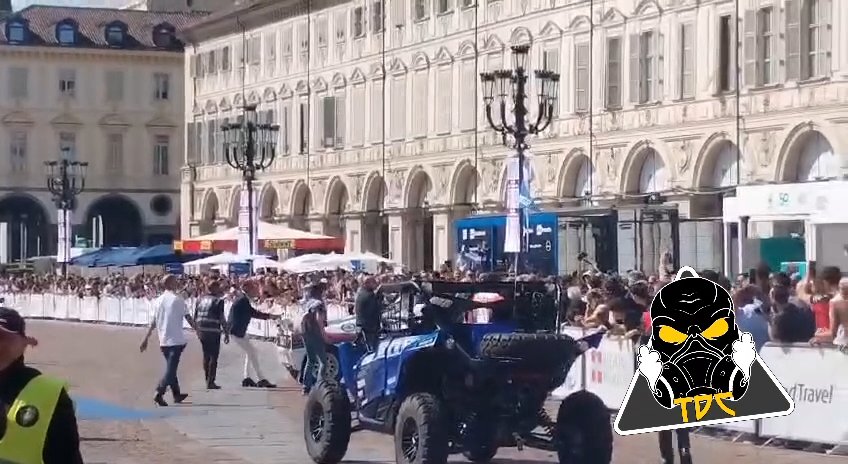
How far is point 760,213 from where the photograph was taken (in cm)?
3247

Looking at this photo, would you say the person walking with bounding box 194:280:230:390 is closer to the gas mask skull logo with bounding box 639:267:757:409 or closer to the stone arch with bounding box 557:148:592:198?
the gas mask skull logo with bounding box 639:267:757:409

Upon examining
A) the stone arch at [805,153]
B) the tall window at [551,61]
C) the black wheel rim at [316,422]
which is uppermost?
the tall window at [551,61]

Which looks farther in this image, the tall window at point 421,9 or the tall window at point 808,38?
the tall window at point 421,9

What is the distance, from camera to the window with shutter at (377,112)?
208ft

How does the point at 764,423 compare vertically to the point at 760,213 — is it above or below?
below


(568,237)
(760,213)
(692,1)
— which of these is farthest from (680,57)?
(760,213)

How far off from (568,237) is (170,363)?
1988 cm

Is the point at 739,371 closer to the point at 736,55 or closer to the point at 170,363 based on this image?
the point at 170,363

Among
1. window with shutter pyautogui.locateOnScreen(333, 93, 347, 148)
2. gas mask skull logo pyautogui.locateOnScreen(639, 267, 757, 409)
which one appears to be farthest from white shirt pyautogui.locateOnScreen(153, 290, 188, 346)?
window with shutter pyautogui.locateOnScreen(333, 93, 347, 148)

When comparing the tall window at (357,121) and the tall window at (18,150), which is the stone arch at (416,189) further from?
the tall window at (18,150)

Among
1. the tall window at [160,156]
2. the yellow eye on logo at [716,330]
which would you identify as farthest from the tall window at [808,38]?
the tall window at [160,156]

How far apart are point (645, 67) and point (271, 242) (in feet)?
40.9

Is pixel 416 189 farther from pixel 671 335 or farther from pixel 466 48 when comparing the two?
pixel 671 335

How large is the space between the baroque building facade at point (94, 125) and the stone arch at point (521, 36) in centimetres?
4489
